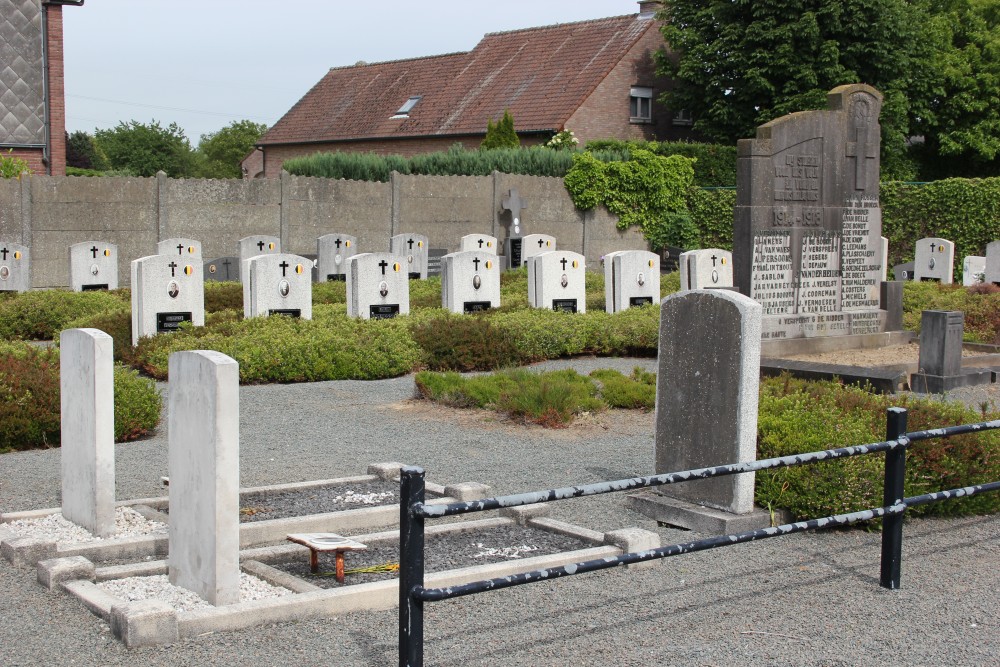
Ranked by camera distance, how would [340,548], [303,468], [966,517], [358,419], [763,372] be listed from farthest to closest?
[763,372], [358,419], [303,468], [966,517], [340,548]

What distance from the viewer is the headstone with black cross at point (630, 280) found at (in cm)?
1659

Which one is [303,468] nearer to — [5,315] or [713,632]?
[713,632]

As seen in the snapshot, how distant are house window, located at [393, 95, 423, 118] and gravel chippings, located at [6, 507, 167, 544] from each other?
1286 inches

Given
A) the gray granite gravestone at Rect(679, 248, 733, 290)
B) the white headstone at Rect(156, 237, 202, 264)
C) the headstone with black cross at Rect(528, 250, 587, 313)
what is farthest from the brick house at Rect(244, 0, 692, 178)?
the headstone with black cross at Rect(528, 250, 587, 313)

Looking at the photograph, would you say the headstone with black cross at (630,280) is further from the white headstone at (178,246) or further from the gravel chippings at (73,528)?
the gravel chippings at (73,528)

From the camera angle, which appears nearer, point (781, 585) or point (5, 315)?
point (781, 585)

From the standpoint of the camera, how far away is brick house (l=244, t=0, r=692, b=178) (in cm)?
3434

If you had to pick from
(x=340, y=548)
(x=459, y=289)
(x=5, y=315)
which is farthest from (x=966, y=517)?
(x=5, y=315)

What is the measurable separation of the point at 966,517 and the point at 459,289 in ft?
32.4

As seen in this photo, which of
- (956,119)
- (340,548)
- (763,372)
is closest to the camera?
(340,548)

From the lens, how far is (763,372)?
11547 mm

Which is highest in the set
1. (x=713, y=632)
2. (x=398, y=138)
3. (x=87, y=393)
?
(x=398, y=138)

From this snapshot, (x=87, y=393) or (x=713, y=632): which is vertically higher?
(x=87, y=393)

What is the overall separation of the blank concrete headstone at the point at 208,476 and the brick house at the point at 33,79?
91.2ft
